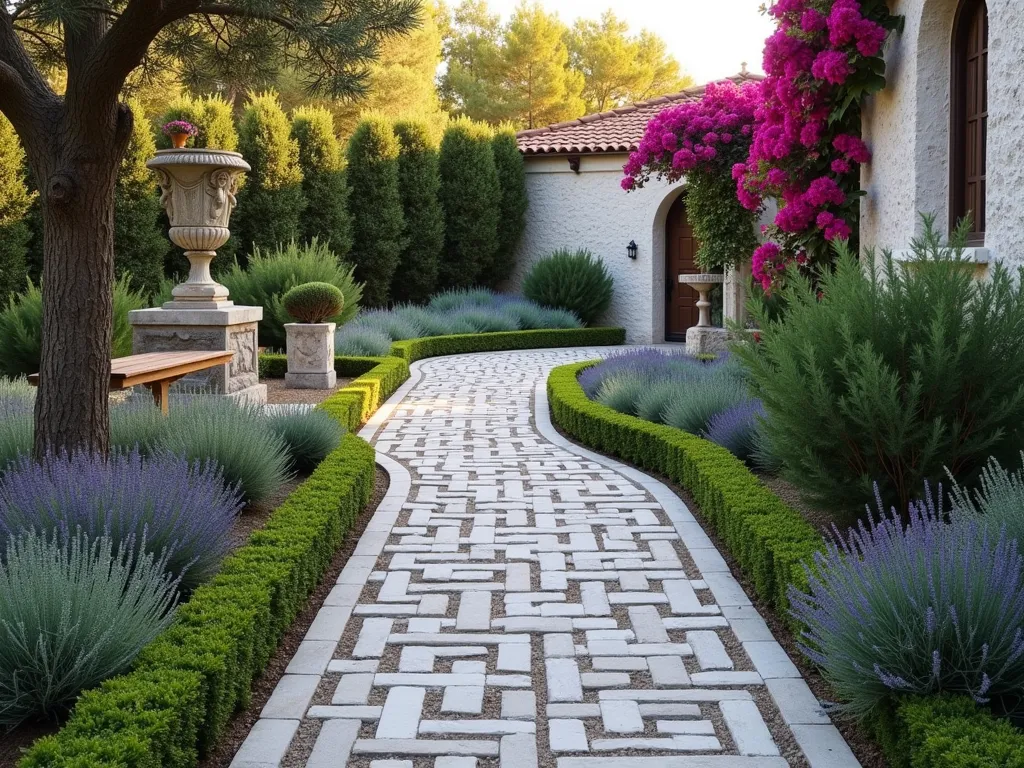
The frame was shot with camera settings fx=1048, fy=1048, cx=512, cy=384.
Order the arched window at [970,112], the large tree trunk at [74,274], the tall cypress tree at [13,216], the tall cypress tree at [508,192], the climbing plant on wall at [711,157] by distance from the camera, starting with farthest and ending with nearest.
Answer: the tall cypress tree at [508,192], the tall cypress tree at [13,216], the climbing plant on wall at [711,157], the arched window at [970,112], the large tree trunk at [74,274]

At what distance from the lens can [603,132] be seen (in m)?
20.9

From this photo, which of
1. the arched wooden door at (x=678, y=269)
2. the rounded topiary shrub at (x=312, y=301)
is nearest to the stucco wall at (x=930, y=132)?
the rounded topiary shrub at (x=312, y=301)

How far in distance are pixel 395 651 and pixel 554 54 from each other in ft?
117

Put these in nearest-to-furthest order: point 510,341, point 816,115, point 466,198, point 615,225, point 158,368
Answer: point 158,368 → point 816,115 → point 510,341 → point 615,225 → point 466,198

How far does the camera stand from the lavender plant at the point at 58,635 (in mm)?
3084

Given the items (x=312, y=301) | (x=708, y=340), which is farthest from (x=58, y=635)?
(x=708, y=340)

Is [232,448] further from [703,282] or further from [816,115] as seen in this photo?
[703,282]

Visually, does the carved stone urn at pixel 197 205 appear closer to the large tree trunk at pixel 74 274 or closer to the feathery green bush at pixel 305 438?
the feathery green bush at pixel 305 438

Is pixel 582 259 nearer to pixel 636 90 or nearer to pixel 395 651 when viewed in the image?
pixel 395 651

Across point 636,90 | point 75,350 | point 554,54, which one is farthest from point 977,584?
point 636,90

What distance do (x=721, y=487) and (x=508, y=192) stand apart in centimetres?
1581

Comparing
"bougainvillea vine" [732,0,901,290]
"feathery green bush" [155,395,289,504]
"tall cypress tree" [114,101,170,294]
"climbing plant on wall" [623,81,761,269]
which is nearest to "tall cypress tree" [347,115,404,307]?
"tall cypress tree" [114,101,170,294]

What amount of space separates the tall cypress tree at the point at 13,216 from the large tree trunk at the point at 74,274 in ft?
28.1

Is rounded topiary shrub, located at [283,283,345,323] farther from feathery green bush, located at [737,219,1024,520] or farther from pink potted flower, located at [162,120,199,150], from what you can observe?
feathery green bush, located at [737,219,1024,520]
